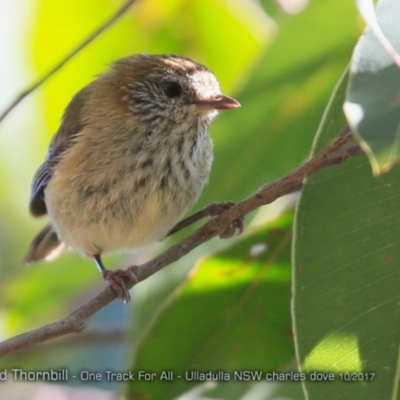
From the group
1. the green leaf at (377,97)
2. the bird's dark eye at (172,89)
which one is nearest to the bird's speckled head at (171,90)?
the bird's dark eye at (172,89)

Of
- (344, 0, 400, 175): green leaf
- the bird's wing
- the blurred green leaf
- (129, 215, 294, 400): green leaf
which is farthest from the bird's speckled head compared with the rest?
(344, 0, 400, 175): green leaf

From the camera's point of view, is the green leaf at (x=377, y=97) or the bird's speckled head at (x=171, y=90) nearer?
the green leaf at (x=377, y=97)

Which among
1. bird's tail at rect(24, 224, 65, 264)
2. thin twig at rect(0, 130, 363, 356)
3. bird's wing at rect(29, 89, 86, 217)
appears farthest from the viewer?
bird's tail at rect(24, 224, 65, 264)

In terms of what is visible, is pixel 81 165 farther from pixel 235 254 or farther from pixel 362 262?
pixel 362 262

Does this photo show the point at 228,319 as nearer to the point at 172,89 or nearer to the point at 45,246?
the point at 172,89

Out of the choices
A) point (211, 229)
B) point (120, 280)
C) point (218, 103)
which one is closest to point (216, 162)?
point (218, 103)

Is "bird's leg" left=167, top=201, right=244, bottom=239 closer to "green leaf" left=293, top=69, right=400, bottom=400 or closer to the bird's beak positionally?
the bird's beak

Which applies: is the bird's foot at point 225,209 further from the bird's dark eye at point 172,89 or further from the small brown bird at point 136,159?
the bird's dark eye at point 172,89
